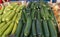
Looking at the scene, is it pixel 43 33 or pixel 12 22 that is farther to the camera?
pixel 12 22

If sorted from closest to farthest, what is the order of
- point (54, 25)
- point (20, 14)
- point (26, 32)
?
point (26, 32) < point (54, 25) < point (20, 14)

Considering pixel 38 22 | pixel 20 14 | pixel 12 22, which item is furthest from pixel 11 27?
pixel 38 22

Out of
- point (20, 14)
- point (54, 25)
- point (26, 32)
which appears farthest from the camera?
point (20, 14)

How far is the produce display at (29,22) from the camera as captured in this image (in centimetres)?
128

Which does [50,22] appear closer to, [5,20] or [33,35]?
[33,35]

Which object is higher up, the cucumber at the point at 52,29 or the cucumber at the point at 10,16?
the cucumber at the point at 10,16

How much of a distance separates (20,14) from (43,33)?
0.33 meters

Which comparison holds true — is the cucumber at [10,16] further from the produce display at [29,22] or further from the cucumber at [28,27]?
the cucumber at [28,27]

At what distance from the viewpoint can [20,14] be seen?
1.48 meters

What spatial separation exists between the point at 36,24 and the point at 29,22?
7 centimetres

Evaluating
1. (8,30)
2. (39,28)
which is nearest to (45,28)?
(39,28)

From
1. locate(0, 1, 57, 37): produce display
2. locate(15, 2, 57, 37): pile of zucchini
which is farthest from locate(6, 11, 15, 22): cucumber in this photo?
locate(15, 2, 57, 37): pile of zucchini

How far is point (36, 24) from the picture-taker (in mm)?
1305

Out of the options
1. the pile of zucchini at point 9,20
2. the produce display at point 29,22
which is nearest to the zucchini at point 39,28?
the produce display at point 29,22
